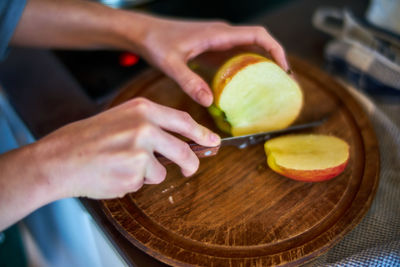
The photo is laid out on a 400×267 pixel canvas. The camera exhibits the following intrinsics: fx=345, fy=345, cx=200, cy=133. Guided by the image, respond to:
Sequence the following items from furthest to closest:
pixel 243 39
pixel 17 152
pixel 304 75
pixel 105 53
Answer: pixel 105 53
pixel 304 75
pixel 243 39
pixel 17 152

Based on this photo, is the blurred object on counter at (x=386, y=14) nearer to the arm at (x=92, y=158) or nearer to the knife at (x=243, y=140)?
the knife at (x=243, y=140)

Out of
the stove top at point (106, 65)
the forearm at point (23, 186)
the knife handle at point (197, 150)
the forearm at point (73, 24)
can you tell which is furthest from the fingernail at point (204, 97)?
the stove top at point (106, 65)

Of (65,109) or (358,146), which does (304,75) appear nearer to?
(358,146)

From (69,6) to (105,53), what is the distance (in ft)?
1.00

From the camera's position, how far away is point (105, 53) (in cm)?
119

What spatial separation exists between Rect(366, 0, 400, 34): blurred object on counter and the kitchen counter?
0.20 m

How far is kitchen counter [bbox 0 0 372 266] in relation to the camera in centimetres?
88

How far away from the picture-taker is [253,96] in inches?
31.5

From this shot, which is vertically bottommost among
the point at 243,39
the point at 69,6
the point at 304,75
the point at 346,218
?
the point at 346,218

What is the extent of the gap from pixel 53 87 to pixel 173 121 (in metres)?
0.52

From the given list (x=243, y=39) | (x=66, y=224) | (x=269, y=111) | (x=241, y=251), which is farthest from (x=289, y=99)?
(x=66, y=224)

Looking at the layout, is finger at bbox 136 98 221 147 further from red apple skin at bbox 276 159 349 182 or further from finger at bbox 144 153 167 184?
red apple skin at bbox 276 159 349 182

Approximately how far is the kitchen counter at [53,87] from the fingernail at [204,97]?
30cm

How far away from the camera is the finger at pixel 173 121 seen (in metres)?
0.60
